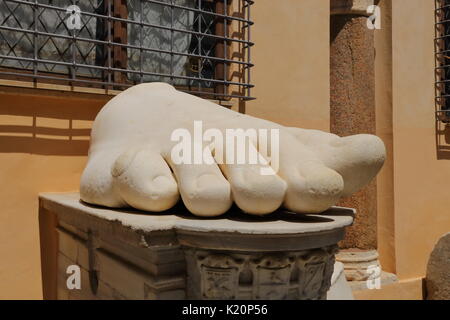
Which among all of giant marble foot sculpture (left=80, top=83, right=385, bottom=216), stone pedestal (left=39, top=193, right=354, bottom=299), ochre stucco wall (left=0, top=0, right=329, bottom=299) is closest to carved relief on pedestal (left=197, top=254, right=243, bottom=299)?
stone pedestal (left=39, top=193, right=354, bottom=299)

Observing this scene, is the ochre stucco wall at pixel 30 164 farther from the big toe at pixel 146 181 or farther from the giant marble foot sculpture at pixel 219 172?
the big toe at pixel 146 181

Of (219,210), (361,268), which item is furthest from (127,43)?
(361,268)

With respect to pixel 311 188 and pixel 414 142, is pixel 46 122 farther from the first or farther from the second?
pixel 414 142

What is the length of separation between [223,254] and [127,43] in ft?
6.82

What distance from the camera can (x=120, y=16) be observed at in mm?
3014

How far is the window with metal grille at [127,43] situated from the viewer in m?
2.71

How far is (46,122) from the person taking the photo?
2.65 meters

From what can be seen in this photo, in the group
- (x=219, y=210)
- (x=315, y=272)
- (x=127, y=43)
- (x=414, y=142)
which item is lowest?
(x=315, y=272)

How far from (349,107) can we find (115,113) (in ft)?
8.85

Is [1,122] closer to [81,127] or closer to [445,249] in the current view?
[81,127]

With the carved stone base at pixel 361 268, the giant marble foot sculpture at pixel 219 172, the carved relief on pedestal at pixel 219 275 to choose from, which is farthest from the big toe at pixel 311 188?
the carved stone base at pixel 361 268

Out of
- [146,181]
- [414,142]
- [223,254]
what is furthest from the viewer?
[414,142]

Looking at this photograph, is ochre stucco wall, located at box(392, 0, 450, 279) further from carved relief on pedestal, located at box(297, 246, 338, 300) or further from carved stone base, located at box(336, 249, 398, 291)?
carved relief on pedestal, located at box(297, 246, 338, 300)

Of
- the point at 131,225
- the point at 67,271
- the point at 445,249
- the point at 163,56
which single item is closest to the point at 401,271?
the point at 445,249
